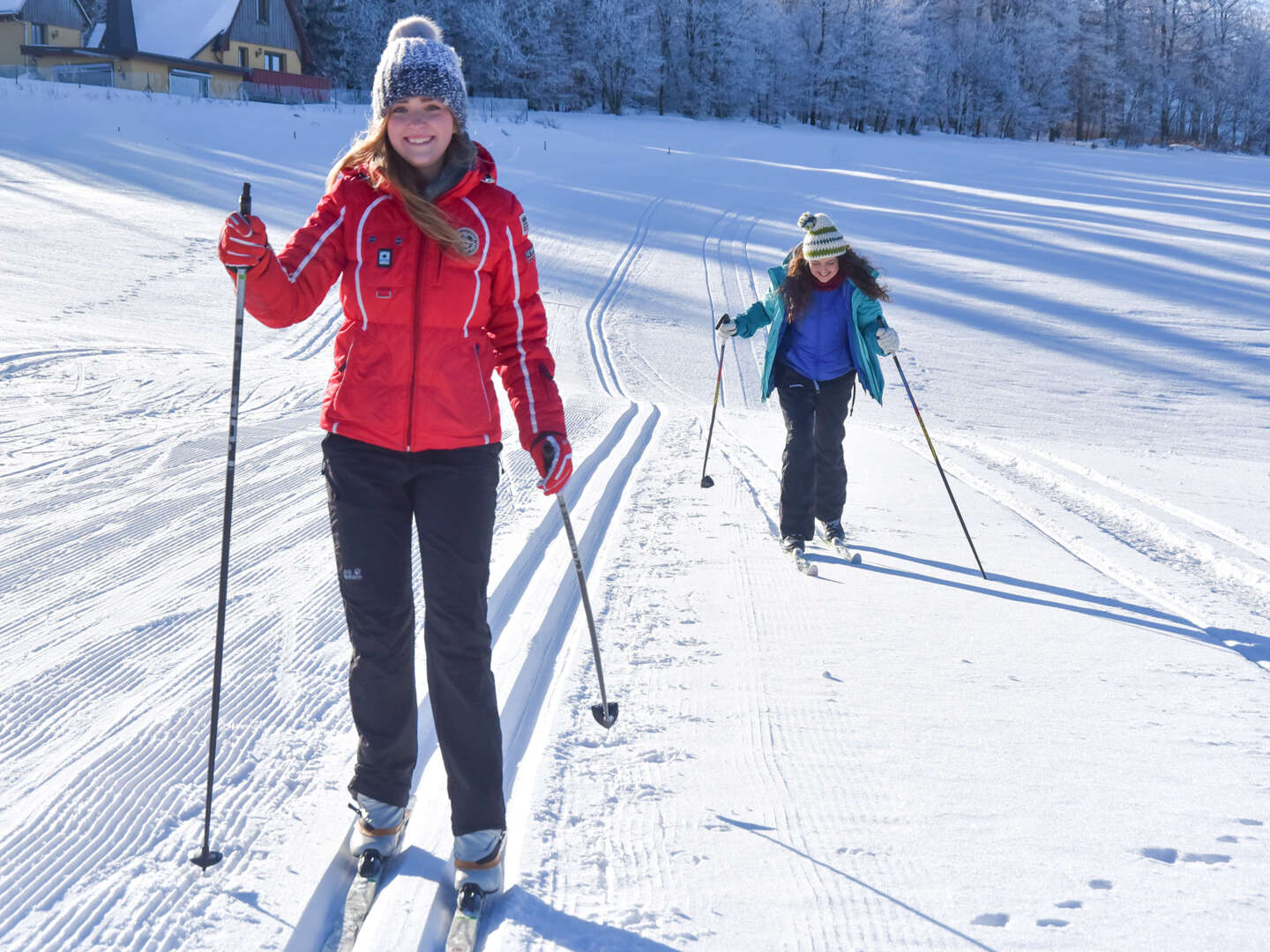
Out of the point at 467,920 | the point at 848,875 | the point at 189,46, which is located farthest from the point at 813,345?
the point at 189,46

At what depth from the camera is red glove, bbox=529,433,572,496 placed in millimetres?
2613

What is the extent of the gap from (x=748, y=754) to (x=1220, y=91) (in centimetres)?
7443

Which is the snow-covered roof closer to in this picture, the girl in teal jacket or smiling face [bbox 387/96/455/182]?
the girl in teal jacket

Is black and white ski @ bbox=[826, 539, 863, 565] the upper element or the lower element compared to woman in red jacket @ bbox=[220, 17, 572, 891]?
lower

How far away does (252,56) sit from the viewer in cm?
4500

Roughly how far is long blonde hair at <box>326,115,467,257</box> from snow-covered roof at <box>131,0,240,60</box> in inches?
1742

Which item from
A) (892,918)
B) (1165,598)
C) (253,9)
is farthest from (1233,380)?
(253,9)

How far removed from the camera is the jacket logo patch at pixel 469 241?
91.6 inches

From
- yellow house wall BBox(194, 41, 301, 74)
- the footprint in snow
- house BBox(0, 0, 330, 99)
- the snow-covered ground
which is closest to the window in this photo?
house BBox(0, 0, 330, 99)

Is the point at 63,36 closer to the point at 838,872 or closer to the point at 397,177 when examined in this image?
the point at 397,177

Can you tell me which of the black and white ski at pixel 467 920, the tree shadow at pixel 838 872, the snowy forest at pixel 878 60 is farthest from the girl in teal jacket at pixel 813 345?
the snowy forest at pixel 878 60

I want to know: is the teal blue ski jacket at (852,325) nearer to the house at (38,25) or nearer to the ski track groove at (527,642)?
the ski track groove at (527,642)

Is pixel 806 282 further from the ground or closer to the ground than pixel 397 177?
closer to the ground

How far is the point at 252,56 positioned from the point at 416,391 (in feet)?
161
